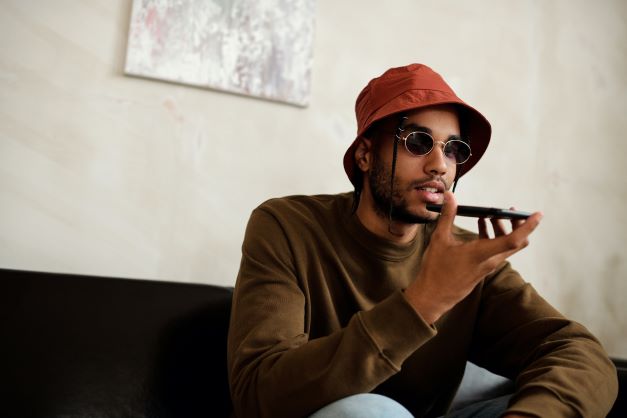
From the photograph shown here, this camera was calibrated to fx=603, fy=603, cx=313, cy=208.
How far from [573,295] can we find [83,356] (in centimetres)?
175

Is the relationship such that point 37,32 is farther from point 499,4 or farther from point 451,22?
point 499,4

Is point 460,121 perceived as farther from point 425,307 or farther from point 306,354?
point 306,354

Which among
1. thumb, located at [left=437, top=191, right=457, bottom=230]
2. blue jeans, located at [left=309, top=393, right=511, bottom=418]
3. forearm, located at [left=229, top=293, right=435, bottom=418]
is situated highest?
thumb, located at [left=437, top=191, right=457, bottom=230]

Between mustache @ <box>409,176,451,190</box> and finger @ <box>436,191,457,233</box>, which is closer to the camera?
finger @ <box>436,191,457,233</box>

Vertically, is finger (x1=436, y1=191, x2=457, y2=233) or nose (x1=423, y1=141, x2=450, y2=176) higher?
nose (x1=423, y1=141, x2=450, y2=176)

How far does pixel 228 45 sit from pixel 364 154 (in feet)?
1.93

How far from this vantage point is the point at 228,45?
5.90 ft

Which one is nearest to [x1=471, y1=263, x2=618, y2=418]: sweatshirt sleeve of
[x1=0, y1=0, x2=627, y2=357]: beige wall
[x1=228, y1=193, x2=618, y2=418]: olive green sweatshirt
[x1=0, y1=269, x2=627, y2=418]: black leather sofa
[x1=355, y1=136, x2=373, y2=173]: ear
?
[x1=228, y1=193, x2=618, y2=418]: olive green sweatshirt

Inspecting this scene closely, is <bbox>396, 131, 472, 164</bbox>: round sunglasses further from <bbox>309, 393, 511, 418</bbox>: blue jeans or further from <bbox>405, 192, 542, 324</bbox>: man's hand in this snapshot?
<bbox>309, 393, 511, 418</bbox>: blue jeans

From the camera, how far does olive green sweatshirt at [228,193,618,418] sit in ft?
3.25

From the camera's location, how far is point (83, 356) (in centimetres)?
143

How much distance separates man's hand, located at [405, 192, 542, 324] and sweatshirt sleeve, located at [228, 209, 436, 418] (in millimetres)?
29

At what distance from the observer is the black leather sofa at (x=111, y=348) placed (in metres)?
1.38

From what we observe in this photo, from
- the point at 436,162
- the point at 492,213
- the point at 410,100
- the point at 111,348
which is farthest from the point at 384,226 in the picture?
the point at 111,348
